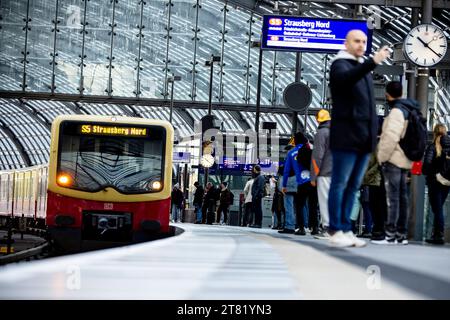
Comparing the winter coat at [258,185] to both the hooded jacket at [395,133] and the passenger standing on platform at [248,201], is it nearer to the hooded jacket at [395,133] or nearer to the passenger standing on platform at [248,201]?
the passenger standing on platform at [248,201]

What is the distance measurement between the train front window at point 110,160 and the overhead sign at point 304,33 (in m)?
8.94

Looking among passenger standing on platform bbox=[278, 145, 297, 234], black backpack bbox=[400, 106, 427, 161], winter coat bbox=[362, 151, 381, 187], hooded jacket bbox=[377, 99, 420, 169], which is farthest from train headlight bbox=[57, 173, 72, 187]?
black backpack bbox=[400, 106, 427, 161]

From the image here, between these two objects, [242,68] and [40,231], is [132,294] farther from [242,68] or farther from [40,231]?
[242,68]

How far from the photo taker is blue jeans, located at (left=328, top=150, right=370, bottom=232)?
28.8ft

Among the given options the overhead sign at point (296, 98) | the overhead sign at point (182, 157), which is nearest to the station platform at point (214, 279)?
the overhead sign at point (296, 98)

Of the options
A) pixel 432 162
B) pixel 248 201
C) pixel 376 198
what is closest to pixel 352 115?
pixel 376 198

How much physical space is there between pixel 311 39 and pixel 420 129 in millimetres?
16622

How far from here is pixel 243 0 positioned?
59.1 metres

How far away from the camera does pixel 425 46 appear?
1966 centimetres

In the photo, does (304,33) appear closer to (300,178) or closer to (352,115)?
(300,178)

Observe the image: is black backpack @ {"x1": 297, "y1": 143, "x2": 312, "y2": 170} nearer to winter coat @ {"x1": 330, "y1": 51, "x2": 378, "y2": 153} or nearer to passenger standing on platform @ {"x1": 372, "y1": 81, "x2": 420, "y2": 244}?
passenger standing on platform @ {"x1": 372, "y1": 81, "x2": 420, "y2": 244}

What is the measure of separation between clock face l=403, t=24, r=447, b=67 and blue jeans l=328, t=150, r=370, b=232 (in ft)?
34.5

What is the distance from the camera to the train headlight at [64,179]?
18844mm

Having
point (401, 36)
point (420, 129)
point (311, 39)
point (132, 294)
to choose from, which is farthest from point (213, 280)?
point (401, 36)
